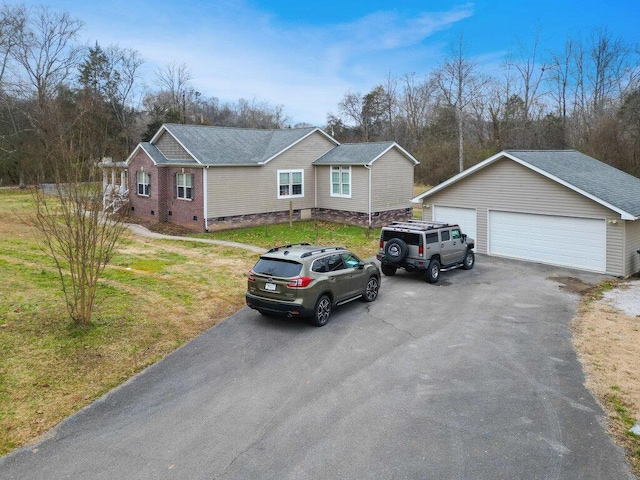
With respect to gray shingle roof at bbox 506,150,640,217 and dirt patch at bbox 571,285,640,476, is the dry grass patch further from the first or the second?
gray shingle roof at bbox 506,150,640,217

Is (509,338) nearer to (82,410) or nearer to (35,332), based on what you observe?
(82,410)

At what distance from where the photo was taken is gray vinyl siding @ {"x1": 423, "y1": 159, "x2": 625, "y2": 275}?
17.5 meters

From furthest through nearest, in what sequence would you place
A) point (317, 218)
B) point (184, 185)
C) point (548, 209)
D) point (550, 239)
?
point (317, 218) → point (184, 185) → point (550, 239) → point (548, 209)

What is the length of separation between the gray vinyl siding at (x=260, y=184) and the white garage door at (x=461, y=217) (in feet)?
33.0

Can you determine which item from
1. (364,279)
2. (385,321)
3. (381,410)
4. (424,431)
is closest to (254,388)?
(381,410)

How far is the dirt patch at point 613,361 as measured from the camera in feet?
24.2

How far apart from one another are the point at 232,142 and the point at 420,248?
16.8 meters

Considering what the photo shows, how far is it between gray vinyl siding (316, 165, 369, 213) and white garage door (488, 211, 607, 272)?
896 cm

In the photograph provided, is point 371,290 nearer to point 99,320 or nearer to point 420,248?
point 420,248

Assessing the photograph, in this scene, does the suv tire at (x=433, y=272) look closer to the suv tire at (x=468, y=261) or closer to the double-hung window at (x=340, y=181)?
the suv tire at (x=468, y=261)

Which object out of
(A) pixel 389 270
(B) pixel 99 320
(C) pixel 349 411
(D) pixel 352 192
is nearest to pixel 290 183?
(D) pixel 352 192

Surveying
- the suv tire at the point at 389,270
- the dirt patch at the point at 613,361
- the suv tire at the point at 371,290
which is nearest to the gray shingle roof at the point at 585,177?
the dirt patch at the point at 613,361

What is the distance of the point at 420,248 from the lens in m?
16.0

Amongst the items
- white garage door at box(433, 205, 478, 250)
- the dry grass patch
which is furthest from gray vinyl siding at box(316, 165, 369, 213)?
the dry grass patch
